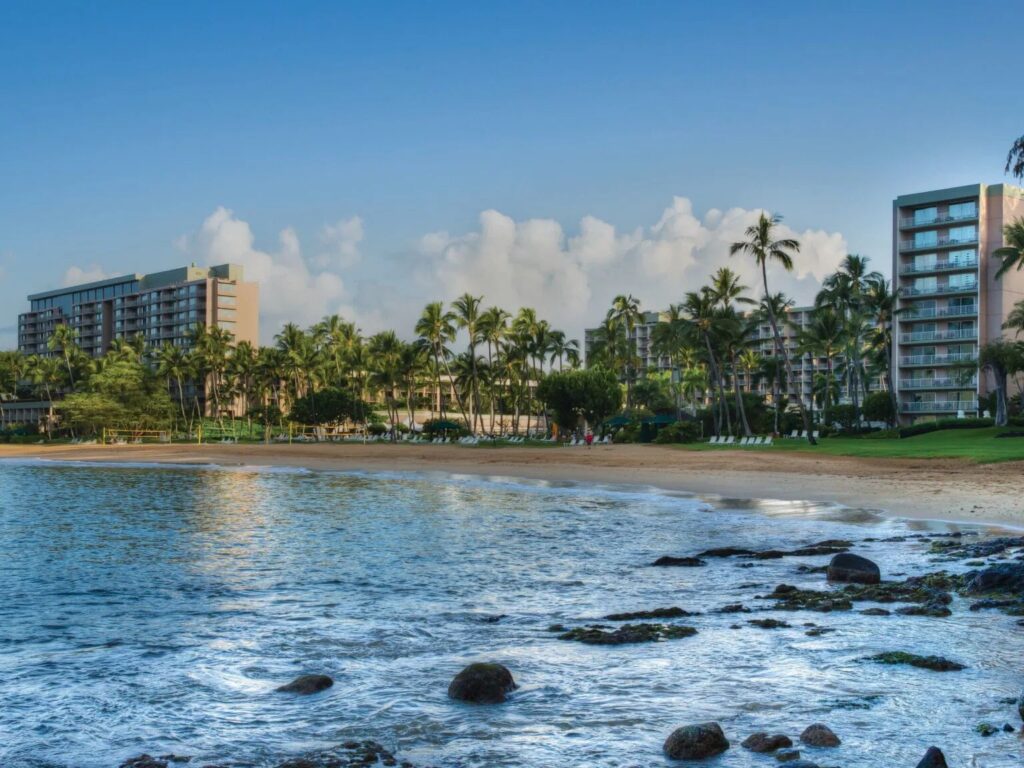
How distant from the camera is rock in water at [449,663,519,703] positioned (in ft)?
26.9

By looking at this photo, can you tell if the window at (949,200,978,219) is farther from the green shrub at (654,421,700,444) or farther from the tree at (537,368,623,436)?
the green shrub at (654,421,700,444)

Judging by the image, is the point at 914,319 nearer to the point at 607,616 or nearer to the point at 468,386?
the point at 468,386

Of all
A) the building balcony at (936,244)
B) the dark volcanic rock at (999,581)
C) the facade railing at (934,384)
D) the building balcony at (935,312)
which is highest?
the building balcony at (936,244)

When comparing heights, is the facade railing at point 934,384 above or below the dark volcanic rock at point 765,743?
above

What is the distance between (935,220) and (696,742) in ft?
324

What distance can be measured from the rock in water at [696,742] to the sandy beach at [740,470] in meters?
17.3

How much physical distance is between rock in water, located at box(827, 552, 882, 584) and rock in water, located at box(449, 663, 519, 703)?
7.17 m

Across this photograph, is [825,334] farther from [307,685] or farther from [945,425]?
[307,685]

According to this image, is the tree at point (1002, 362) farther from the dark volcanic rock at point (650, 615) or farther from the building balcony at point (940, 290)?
the dark volcanic rock at point (650, 615)

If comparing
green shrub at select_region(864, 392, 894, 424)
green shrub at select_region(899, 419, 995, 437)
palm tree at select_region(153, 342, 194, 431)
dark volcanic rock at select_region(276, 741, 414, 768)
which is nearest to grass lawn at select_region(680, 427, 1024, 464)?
green shrub at select_region(899, 419, 995, 437)

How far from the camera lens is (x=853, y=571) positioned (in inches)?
535

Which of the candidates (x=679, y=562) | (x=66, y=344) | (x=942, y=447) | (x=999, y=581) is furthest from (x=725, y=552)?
(x=66, y=344)

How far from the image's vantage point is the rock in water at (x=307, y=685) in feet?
28.2

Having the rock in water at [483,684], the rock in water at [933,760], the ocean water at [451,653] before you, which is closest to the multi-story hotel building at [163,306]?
the ocean water at [451,653]
